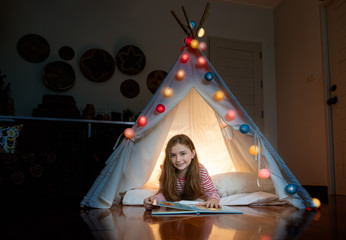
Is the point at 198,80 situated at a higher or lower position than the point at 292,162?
higher

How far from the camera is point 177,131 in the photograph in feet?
9.10

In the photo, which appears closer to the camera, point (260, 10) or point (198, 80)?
point (198, 80)

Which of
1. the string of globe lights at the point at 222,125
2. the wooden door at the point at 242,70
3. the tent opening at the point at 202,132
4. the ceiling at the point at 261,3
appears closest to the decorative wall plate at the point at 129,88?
the wooden door at the point at 242,70

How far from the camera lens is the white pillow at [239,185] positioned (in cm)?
231

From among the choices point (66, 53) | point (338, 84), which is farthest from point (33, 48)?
point (338, 84)

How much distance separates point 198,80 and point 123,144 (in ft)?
2.56

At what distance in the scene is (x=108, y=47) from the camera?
165 inches

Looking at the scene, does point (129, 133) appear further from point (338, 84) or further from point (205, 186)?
point (338, 84)

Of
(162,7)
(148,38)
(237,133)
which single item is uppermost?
(162,7)

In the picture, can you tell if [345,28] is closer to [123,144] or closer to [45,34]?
[123,144]

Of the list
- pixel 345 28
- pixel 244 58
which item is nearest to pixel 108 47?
pixel 244 58

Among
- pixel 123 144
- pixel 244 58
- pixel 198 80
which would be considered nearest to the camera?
pixel 123 144

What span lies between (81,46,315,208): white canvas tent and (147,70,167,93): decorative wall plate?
1507 millimetres

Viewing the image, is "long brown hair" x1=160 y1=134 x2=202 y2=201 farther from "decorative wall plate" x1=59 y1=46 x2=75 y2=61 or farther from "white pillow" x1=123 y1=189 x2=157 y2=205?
"decorative wall plate" x1=59 y1=46 x2=75 y2=61
